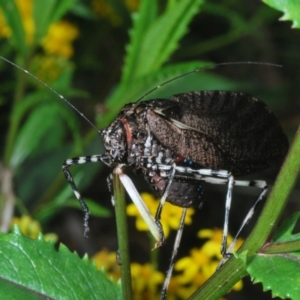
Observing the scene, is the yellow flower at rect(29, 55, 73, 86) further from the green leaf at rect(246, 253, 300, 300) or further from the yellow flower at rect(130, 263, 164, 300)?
the green leaf at rect(246, 253, 300, 300)

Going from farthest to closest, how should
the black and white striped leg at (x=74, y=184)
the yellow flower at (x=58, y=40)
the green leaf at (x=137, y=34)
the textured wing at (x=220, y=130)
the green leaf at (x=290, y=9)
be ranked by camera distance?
the yellow flower at (x=58, y=40) < the green leaf at (x=137, y=34) < the textured wing at (x=220, y=130) < the black and white striped leg at (x=74, y=184) < the green leaf at (x=290, y=9)

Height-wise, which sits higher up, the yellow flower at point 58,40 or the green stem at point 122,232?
the yellow flower at point 58,40

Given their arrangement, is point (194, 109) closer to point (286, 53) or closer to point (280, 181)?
point (280, 181)

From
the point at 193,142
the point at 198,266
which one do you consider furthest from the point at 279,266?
the point at 198,266

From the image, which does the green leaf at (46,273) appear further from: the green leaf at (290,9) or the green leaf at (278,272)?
the green leaf at (290,9)

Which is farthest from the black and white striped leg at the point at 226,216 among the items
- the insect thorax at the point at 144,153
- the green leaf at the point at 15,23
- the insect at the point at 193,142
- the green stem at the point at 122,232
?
the green leaf at the point at 15,23
